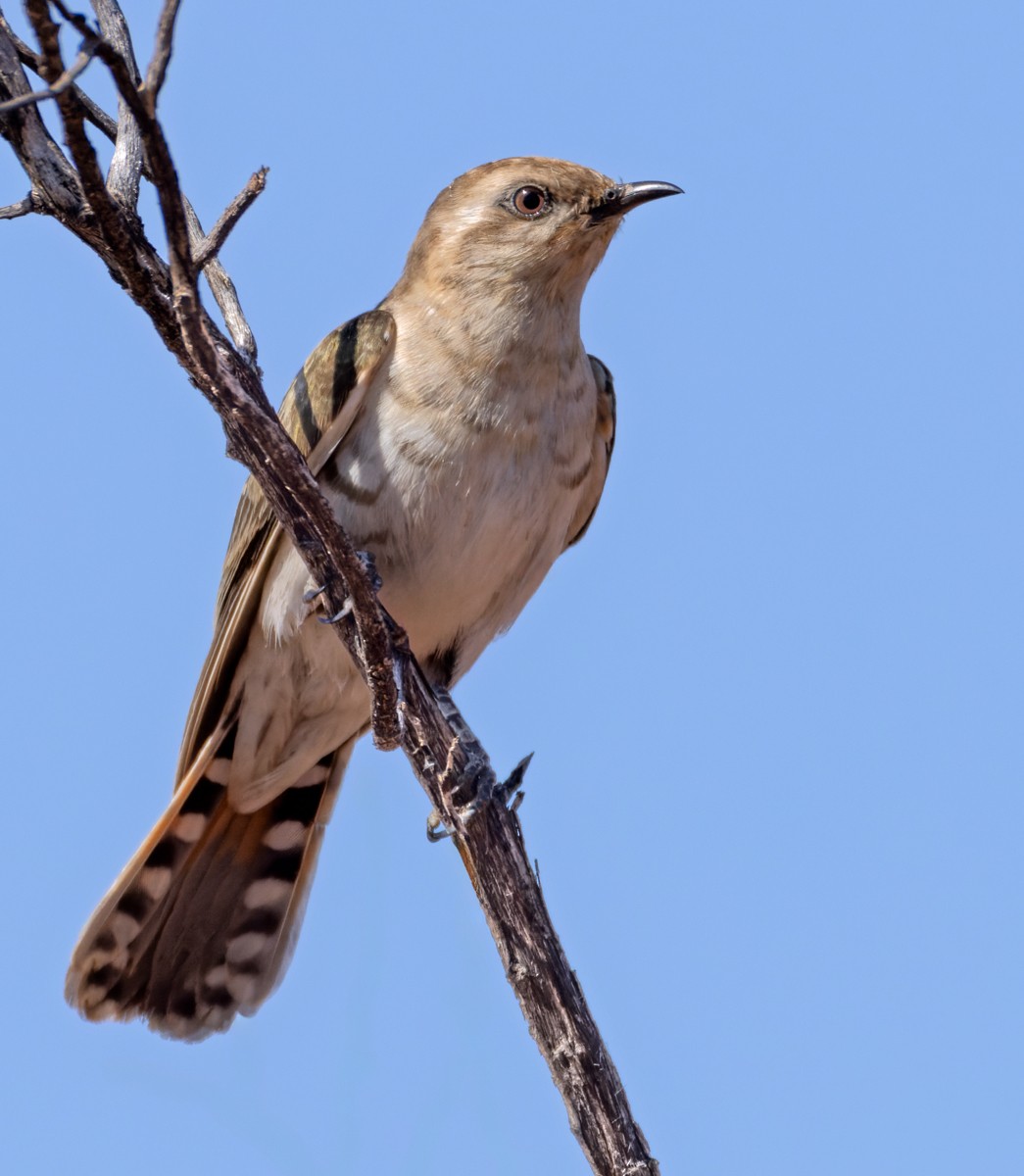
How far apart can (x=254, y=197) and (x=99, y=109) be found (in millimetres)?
1272

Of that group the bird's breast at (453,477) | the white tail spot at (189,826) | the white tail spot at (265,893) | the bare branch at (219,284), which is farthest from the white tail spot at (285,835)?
the bare branch at (219,284)

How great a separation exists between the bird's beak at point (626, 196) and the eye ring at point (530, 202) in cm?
18

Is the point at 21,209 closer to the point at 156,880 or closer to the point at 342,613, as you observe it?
the point at 342,613

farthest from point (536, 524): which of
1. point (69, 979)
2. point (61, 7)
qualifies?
point (61, 7)

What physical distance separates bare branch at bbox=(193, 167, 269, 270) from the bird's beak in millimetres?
2234

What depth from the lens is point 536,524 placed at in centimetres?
530

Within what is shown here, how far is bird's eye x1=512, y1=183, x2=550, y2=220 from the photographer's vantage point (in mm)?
5445

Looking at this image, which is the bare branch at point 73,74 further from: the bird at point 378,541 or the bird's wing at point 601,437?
the bird's wing at point 601,437

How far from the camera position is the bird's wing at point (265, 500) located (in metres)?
5.13

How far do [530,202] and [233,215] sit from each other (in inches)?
90.7

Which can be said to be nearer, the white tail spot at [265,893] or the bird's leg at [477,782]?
the bird's leg at [477,782]

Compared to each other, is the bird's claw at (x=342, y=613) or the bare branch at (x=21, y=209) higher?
the bare branch at (x=21, y=209)

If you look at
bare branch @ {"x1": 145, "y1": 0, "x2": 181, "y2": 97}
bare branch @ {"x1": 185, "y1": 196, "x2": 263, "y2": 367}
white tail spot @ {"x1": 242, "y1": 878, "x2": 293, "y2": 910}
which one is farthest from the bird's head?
bare branch @ {"x1": 145, "y1": 0, "x2": 181, "y2": 97}

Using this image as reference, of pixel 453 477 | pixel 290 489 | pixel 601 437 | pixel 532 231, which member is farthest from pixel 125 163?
pixel 601 437
